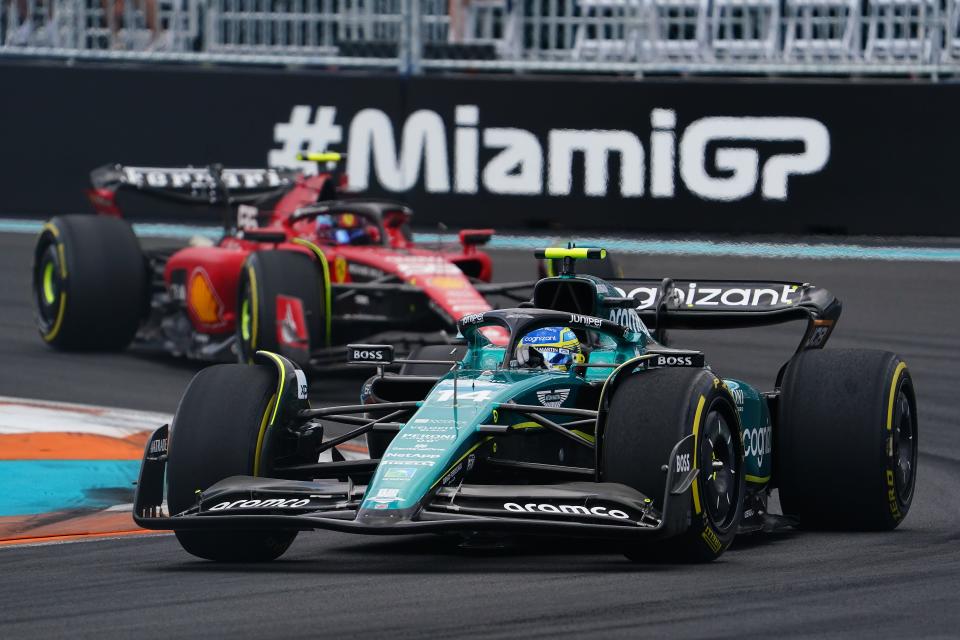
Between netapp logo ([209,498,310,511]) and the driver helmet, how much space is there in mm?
→ 1528

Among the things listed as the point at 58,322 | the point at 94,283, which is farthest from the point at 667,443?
the point at 58,322

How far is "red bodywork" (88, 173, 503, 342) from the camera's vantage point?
14.2 m

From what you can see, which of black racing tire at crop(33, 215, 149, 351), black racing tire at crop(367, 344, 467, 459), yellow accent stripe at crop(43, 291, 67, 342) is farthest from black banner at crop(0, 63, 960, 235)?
black racing tire at crop(367, 344, 467, 459)

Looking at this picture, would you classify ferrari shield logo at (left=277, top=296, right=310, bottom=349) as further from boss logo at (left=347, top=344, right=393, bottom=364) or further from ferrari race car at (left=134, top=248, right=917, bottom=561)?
boss logo at (left=347, top=344, right=393, bottom=364)

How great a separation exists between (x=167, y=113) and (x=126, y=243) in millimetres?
5028

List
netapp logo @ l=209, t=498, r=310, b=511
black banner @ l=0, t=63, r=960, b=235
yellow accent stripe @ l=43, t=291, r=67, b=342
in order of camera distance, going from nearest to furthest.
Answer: netapp logo @ l=209, t=498, r=310, b=511 < yellow accent stripe @ l=43, t=291, r=67, b=342 < black banner @ l=0, t=63, r=960, b=235

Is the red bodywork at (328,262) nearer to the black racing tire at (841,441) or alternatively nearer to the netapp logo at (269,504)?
the black racing tire at (841,441)

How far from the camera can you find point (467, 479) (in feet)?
26.4

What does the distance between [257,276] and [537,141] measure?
6053 millimetres

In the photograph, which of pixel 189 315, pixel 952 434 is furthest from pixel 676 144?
pixel 952 434

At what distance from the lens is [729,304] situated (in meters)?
10.1

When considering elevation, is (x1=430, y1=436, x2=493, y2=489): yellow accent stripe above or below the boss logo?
below

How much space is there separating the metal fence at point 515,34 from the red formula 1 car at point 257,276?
12.3 ft

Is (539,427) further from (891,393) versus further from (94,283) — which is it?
(94,283)
